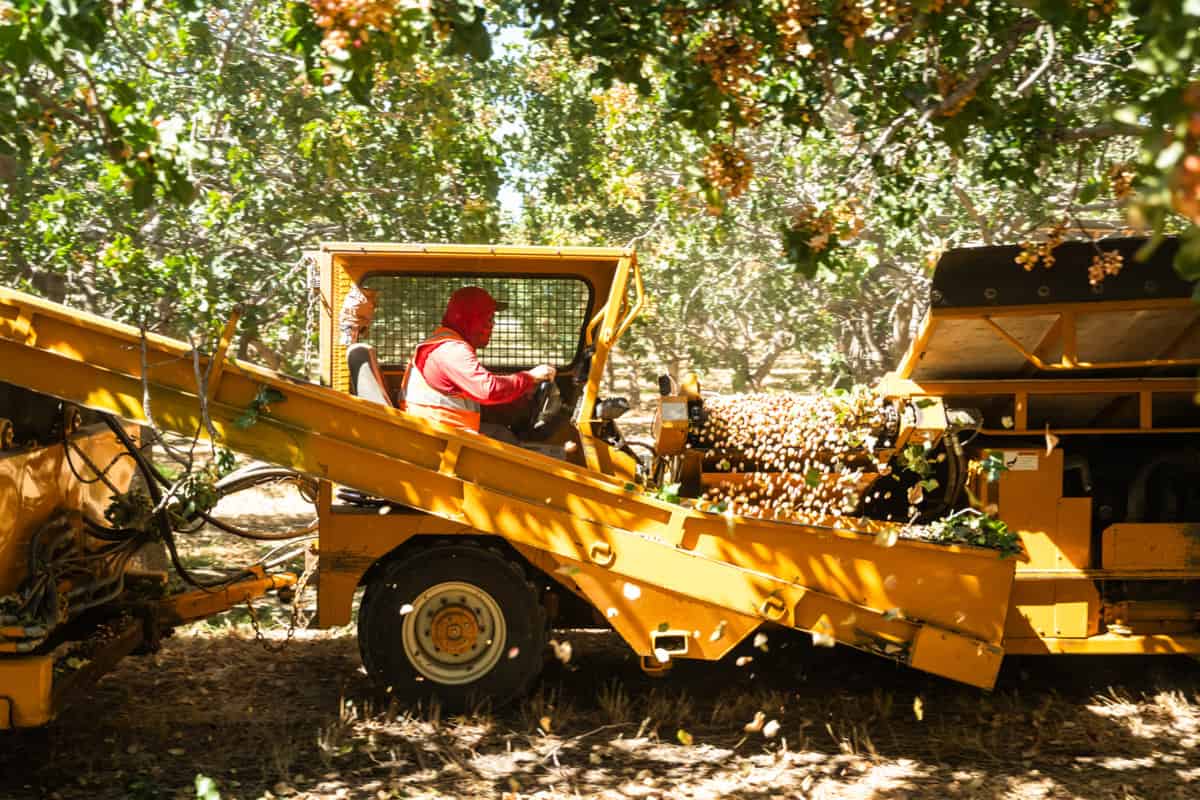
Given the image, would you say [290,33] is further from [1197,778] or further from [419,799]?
[1197,778]

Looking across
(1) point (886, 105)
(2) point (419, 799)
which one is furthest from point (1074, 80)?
(2) point (419, 799)

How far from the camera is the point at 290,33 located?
4613 mm

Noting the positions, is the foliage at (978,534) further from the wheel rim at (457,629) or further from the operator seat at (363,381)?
the operator seat at (363,381)

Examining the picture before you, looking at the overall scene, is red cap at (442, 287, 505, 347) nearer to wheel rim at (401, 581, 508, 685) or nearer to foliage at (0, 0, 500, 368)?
wheel rim at (401, 581, 508, 685)

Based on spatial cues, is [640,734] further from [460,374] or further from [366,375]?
[366,375]

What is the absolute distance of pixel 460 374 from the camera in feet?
20.3

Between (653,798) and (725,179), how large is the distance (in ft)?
8.33

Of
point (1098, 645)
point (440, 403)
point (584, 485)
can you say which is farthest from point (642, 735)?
point (1098, 645)

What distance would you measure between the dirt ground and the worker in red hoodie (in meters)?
1.45

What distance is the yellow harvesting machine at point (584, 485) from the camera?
5.66m

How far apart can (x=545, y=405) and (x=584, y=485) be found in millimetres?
886

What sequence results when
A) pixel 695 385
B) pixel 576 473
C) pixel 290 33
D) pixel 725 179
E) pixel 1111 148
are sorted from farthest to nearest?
pixel 1111 148 < pixel 695 385 < pixel 576 473 < pixel 725 179 < pixel 290 33

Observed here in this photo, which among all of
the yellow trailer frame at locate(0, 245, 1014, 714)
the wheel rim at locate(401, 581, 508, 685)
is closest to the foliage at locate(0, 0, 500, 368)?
the yellow trailer frame at locate(0, 245, 1014, 714)

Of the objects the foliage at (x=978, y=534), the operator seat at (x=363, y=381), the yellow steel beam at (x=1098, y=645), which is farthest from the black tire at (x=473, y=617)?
the yellow steel beam at (x=1098, y=645)
